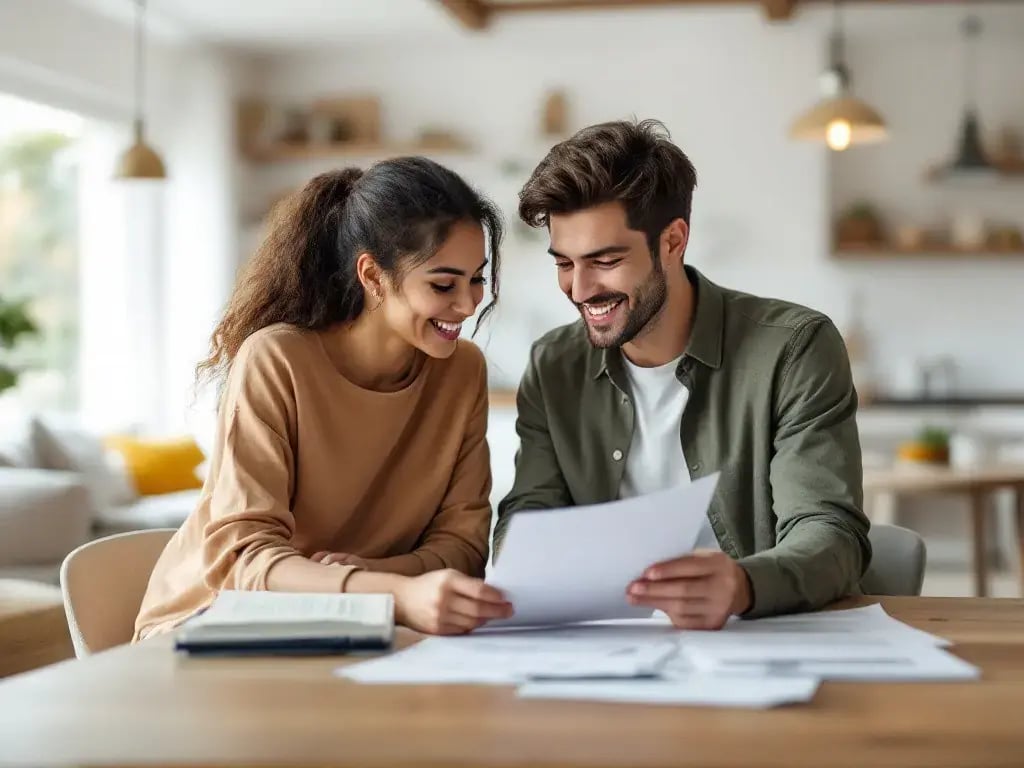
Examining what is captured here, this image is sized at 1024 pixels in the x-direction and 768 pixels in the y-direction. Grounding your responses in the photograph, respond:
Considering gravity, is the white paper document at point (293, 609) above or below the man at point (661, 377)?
below

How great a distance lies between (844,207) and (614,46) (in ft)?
5.09

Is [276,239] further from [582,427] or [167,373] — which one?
[167,373]

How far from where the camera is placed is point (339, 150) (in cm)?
762

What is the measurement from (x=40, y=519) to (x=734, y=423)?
3110 mm

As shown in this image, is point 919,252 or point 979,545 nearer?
point 979,545

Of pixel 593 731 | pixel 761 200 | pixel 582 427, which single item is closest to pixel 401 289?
pixel 582 427

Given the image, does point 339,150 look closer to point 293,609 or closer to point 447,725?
point 293,609

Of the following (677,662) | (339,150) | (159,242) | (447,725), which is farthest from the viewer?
(339,150)

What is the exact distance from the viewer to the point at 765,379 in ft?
6.75

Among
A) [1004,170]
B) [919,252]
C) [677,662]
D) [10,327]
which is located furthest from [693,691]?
[1004,170]

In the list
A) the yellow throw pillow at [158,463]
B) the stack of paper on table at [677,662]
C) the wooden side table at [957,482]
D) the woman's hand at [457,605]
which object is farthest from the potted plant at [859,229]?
the woman's hand at [457,605]

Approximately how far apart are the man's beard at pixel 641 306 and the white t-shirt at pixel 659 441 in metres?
0.10

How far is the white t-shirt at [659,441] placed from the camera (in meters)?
Result: 2.16

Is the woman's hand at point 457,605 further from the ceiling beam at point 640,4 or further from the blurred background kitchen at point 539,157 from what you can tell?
the blurred background kitchen at point 539,157
